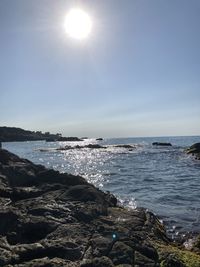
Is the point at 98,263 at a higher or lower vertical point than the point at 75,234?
lower

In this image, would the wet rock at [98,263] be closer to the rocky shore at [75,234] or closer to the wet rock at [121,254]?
the rocky shore at [75,234]

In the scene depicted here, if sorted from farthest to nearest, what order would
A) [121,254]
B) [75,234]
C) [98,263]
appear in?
1. [75,234]
2. [121,254]
3. [98,263]

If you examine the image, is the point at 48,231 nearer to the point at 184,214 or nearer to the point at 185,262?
the point at 185,262

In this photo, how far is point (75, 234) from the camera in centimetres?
1048

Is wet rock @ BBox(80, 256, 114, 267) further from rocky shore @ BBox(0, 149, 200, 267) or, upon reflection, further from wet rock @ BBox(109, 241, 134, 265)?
wet rock @ BBox(109, 241, 134, 265)

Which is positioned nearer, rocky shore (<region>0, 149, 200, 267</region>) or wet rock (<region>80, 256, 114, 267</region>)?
wet rock (<region>80, 256, 114, 267</region>)

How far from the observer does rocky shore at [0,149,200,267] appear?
9.19 metres

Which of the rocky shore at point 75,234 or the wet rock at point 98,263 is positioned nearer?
the wet rock at point 98,263

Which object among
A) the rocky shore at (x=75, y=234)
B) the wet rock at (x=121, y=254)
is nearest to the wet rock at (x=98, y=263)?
the rocky shore at (x=75, y=234)

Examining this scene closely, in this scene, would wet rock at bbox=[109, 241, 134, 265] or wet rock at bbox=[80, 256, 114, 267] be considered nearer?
wet rock at bbox=[80, 256, 114, 267]

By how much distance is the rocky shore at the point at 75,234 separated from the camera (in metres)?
9.19

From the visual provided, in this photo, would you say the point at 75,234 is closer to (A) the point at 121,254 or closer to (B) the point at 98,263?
(A) the point at 121,254

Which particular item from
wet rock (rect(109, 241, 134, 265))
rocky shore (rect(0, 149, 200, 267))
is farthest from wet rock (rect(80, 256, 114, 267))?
wet rock (rect(109, 241, 134, 265))

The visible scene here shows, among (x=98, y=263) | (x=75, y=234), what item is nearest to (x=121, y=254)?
(x=98, y=263)
